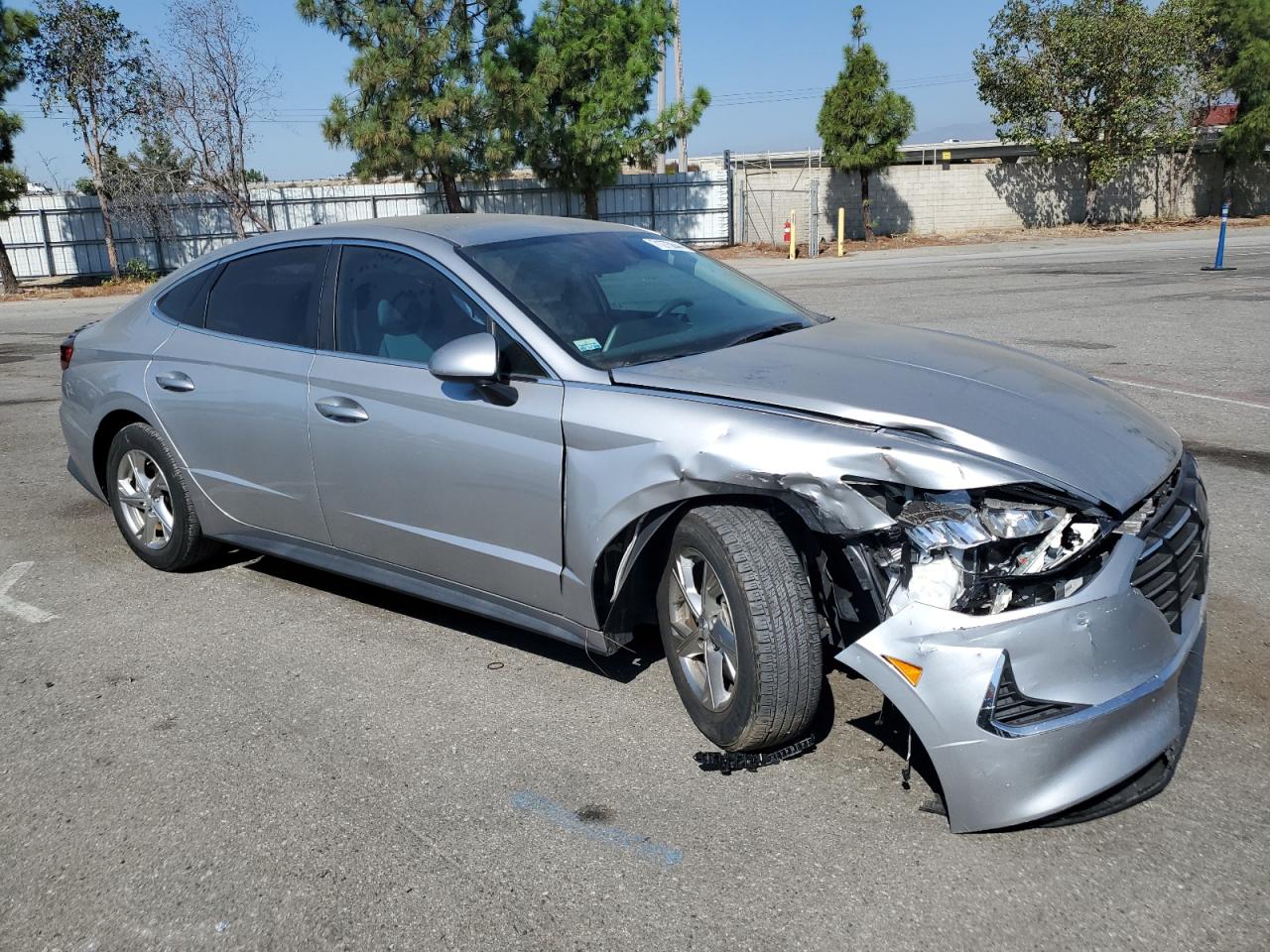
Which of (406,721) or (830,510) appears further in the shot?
(406,721)

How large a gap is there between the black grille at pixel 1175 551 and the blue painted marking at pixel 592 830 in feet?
4.63

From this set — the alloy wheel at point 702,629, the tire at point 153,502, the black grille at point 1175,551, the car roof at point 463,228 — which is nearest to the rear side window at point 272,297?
the car roof at point 463,228

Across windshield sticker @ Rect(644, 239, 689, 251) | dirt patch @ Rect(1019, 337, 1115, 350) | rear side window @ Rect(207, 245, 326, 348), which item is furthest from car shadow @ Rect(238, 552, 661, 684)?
dirt patch @ Rect(1019, 337, 1115, 350)

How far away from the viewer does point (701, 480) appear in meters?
3.25

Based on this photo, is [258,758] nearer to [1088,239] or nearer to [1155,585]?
[1155,585]

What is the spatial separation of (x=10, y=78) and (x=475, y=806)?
93.5 ft

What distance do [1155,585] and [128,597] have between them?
4262 mm

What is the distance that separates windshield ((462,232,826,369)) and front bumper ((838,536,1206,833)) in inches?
58.1

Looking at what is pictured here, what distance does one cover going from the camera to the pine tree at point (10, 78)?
25.5 metres

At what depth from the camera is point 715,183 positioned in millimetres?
33969

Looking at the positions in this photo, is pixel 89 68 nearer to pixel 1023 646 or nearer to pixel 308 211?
pixel 308 211

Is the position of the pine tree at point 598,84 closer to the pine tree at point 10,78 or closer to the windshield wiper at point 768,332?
the pine tree at point 10,78

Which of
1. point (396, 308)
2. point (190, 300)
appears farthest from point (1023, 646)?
point (190, 300)

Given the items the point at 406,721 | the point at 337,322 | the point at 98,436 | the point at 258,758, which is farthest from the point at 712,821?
the point at 98,436
